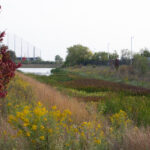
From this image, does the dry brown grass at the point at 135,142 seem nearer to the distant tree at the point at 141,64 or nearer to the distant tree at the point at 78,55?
the distant tree at the point at 141,64

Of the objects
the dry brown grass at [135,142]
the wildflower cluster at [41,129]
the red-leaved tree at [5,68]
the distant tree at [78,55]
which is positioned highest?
the distant tree at [78,55]

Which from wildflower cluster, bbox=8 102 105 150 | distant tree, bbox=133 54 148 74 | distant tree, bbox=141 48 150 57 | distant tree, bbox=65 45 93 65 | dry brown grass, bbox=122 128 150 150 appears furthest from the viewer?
distant tree, bbox=65 45 93 65

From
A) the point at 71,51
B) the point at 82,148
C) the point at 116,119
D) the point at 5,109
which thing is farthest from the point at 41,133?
the point at 71,51

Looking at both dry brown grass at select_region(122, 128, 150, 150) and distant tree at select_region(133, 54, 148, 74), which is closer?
dry brown grass at select_region(122, 128, 150, 150)

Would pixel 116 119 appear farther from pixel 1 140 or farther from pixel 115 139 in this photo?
pixel 1 140

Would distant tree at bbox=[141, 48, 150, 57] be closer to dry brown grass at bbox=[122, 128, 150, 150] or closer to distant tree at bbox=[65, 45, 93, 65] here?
distant tree at bbox=[65, 45, 93, 65]

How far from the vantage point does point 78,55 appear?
78438mm

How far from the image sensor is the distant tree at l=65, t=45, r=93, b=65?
7669cm

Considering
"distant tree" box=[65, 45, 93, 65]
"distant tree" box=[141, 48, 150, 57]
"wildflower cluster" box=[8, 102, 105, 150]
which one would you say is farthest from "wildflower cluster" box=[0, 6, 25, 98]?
"distant tree" box=[65, 45, 93, 65]

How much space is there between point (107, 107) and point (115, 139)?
3844 millimetres

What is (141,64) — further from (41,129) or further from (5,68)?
(41,129)

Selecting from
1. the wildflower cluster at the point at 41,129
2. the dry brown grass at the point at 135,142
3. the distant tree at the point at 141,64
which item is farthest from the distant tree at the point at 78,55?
the wildflower cluster at the point at 41,129

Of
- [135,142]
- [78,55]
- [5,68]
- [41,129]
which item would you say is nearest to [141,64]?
[5,68]

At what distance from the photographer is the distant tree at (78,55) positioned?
76.7 m
